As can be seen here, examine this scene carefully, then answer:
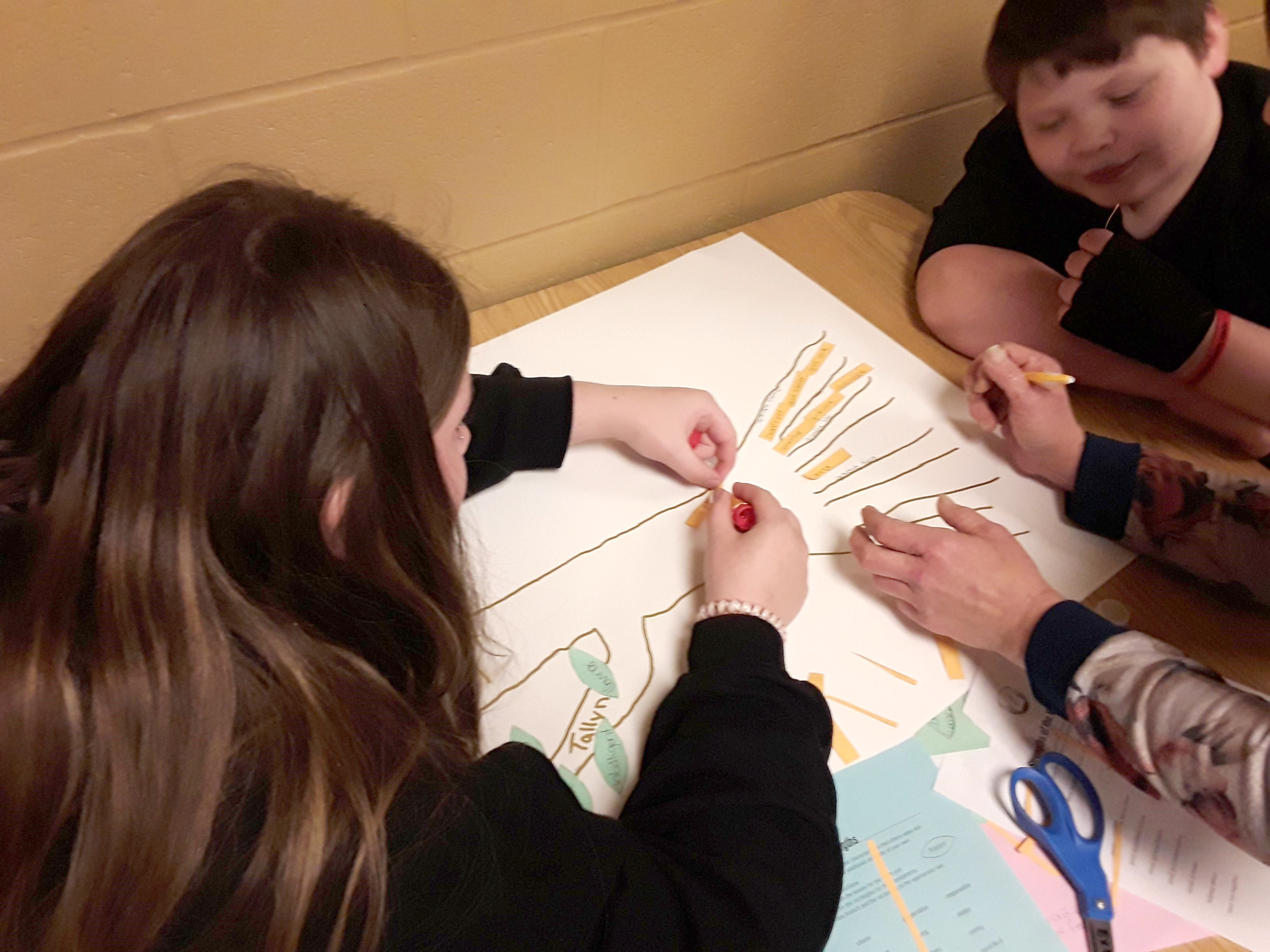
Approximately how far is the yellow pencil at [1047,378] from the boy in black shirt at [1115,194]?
9 cm

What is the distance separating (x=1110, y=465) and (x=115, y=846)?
0.68 m

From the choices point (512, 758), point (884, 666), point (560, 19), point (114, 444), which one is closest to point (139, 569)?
point (114, 444)

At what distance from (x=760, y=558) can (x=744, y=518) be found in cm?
5

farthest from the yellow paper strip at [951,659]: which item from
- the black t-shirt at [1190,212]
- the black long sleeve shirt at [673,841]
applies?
the black t-shirt at [1190,212]

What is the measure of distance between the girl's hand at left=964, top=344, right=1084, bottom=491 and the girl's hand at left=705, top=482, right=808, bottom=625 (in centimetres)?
21

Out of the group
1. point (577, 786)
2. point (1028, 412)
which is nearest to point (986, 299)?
point (1028, 412)

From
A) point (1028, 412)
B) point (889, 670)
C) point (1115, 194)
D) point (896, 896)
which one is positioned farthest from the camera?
point (1115, 194)

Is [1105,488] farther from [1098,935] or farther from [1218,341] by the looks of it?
[1098,935]

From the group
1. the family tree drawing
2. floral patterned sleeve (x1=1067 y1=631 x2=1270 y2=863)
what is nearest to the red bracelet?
the family tree drawing

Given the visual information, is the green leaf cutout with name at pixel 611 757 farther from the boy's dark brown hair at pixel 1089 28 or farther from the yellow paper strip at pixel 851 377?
the boy's dark brown hair at pixel 1089 28

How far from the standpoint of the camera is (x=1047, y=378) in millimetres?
693

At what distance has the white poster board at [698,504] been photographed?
55 cm

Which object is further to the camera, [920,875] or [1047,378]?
[1047,378]

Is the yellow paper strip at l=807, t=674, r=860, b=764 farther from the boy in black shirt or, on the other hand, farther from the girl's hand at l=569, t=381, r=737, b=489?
the boy in black shirt
